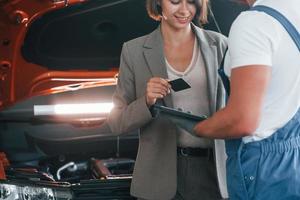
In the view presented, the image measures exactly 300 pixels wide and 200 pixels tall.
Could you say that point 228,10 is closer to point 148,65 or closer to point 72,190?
point 148,65

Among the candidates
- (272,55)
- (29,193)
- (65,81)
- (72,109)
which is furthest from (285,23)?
(65,81)

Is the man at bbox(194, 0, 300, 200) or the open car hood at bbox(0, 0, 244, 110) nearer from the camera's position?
the man at bbox(194, 0, 300, 200)

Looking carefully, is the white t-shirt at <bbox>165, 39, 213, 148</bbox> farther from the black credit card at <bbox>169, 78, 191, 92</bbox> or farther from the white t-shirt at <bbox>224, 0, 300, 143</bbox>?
the white t-shirt at <bbox>224, 0, 300, 143</bbox>

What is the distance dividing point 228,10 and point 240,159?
113 cm

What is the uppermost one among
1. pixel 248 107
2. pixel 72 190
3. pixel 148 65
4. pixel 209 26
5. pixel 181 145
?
pixel 209 26

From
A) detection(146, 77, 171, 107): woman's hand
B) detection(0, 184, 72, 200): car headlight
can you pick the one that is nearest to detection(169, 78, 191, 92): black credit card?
detection(146, 77, 171, 107): woman's hand

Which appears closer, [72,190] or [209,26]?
[72,190]

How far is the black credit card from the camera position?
5.03 ft

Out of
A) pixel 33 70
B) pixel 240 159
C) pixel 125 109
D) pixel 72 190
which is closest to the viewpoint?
pixel 240 159

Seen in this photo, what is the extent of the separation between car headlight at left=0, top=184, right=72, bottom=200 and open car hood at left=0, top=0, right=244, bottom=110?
0.68 metres

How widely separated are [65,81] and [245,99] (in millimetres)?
1382

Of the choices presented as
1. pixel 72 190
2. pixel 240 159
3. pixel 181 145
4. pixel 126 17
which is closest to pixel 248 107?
pixel 240 159

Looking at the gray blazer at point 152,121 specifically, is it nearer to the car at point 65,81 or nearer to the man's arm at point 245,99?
the man's arm at point 245,99

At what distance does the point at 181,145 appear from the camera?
5.44ft
